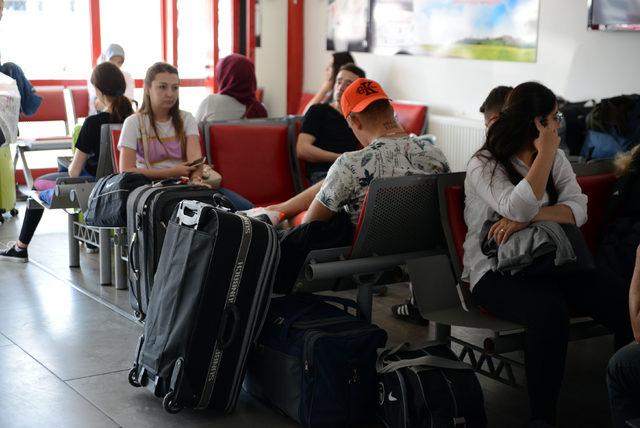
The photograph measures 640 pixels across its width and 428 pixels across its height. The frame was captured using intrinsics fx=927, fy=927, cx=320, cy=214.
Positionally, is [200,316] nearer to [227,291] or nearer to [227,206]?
[227,291]

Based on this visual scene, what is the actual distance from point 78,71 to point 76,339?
5340 millimetres

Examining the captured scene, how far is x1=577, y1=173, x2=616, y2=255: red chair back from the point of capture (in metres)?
3.79

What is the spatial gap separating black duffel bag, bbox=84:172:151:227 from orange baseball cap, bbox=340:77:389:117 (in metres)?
1.34

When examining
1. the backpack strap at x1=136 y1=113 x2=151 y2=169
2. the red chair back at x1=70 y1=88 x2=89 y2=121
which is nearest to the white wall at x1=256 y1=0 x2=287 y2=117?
the red chair back at x1=70 y1=88 x2=89 y2=121

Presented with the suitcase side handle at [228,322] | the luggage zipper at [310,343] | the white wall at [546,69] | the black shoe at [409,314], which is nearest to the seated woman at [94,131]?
the black shoe at [409,314]

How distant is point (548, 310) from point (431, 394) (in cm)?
50

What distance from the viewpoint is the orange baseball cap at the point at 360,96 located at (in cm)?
355

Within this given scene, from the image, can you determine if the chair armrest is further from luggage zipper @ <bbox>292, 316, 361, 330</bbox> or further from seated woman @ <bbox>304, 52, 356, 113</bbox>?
seated woman @ <bbox>304, 52, 356, 113</bbox>

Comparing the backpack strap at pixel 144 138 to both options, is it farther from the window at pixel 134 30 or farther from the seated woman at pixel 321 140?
the window at pixel 134 30

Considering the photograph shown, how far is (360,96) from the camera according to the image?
11.7ft

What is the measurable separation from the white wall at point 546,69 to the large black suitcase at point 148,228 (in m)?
3.44

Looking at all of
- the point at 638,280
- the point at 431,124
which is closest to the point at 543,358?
the point at 638,280

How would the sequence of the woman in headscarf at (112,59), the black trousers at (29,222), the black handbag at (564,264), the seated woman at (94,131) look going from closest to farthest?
the black handbag at (564,264)
the seated woman at (94,131)
the black trousers at (29,222)
the woman in headscarf at (112,59)

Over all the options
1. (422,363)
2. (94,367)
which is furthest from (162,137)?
(422,363)
